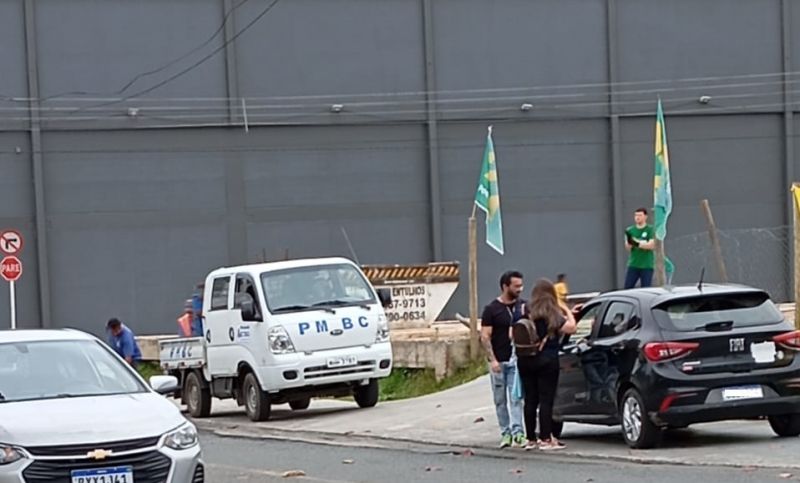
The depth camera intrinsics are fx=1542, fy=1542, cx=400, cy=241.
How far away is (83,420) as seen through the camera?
10.8 m

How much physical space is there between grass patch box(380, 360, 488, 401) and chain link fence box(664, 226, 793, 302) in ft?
36.0

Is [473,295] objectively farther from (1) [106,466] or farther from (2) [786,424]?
(1) [106,466]

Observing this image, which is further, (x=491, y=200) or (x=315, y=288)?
(x=491, y=200)

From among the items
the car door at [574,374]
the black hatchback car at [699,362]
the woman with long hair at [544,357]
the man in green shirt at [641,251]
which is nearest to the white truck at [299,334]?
the man in green shirt at [641,251]

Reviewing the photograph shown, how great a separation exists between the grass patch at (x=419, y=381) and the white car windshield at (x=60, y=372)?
477 inches

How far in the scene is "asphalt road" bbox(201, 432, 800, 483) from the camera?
13.6 metres

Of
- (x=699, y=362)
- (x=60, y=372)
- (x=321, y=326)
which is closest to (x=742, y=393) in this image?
(x=699, y=362)

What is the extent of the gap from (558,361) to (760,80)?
1109 inches

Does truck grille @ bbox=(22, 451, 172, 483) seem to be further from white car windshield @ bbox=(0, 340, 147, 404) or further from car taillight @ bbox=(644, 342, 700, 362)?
car taillight @ bbox=(644, 342, 700, 362)

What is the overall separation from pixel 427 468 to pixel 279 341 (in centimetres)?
603

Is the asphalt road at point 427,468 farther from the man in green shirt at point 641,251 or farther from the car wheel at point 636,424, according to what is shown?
the man in green shirt at point 641,251

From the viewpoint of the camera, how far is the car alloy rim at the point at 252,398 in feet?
71.4

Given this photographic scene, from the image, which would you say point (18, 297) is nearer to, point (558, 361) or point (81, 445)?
point (558, 361)

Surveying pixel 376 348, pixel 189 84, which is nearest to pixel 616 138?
pixel 189 84
